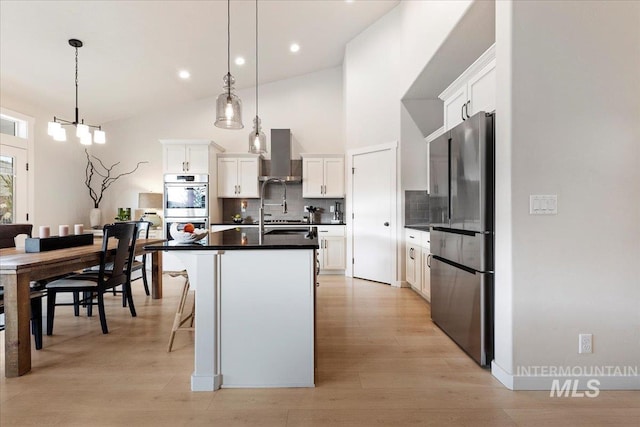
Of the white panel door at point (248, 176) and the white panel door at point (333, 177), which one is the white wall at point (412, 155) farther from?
the white panel door at point (248, 176)

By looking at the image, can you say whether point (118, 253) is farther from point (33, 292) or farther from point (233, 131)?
point (233, 131)

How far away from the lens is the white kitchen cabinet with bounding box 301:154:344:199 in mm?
5637

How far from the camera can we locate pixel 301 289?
6.45ft

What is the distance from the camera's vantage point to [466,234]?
2.34m

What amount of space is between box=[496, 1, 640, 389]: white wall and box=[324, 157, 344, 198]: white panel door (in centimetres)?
378

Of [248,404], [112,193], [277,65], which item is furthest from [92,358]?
[277,65]

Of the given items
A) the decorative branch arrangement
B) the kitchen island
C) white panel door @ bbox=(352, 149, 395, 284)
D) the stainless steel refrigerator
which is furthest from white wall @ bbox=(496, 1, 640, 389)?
the decorative branch arrangement

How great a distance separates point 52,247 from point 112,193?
144 inches

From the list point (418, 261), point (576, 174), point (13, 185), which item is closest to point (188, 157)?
point (13, 185)

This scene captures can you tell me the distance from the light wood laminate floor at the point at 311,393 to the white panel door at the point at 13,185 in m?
2.67

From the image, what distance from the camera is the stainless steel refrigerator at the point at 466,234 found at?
2143 mm

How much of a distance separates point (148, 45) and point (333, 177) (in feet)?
10.7

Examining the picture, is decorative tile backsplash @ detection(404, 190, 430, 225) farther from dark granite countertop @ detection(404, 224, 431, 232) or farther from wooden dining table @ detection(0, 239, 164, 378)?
wooden dining table @ detection(0, 239, 164, 378)

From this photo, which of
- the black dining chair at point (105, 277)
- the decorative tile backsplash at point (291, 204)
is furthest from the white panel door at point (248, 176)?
the black dining chair at point (105, 277)
